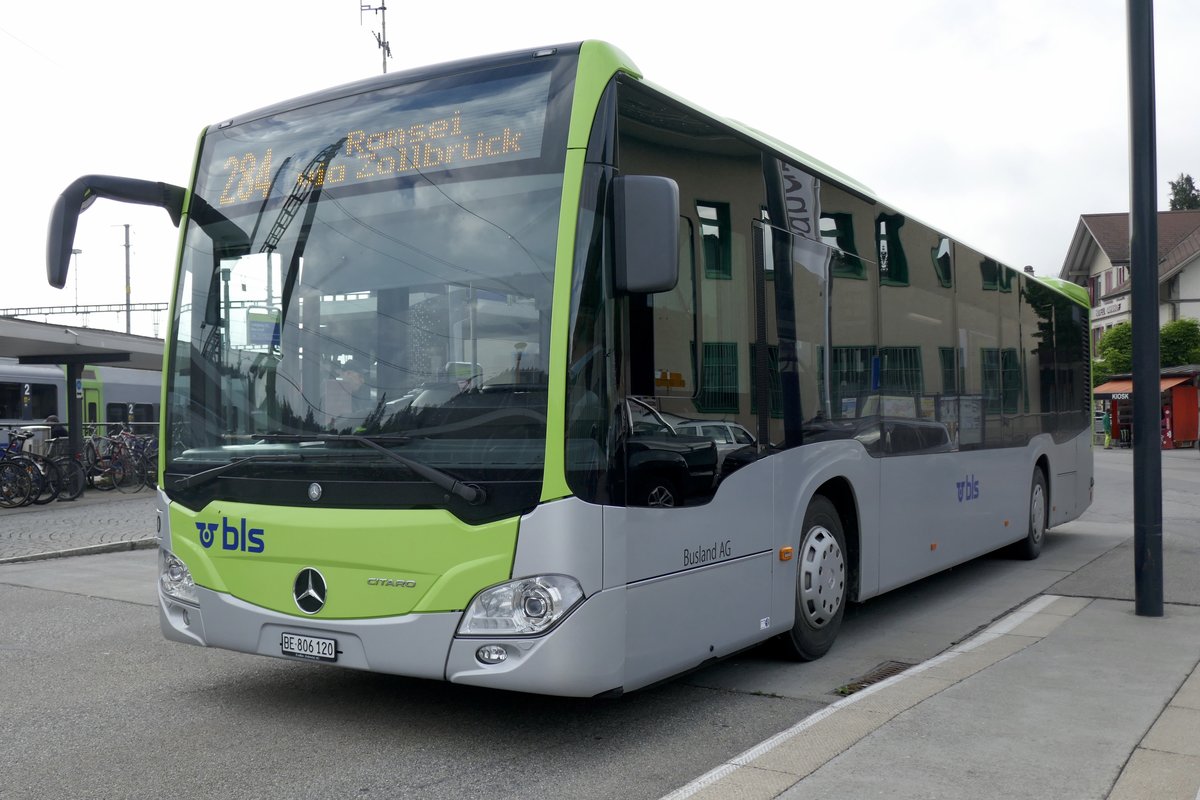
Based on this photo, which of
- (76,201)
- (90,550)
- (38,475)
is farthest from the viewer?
(38,475)

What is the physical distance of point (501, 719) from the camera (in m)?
5.64

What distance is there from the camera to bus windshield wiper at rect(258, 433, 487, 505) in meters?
4.82

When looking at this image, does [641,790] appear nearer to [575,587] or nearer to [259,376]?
[575,587]

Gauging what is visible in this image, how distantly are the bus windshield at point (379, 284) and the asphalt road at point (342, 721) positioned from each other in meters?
1.24

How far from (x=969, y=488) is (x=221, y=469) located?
6.43m

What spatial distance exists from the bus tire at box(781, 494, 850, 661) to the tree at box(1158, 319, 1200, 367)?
49.9 metres

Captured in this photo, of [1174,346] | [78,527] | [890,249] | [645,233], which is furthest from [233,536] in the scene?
[1174,346]

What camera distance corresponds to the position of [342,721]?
18.5 feet

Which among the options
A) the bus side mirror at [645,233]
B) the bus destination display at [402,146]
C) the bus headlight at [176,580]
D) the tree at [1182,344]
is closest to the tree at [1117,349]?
the tree at [1182,344]

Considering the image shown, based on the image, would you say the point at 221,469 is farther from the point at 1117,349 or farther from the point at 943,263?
the point at 1117,349

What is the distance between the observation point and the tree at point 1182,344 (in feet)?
168

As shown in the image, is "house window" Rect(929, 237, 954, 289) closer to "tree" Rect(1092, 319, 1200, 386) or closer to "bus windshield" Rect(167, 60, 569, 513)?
"bus windshield" Rect(167, 60, 569, 513)

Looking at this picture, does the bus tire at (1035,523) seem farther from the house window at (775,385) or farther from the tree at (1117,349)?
the tree at (1117,349)

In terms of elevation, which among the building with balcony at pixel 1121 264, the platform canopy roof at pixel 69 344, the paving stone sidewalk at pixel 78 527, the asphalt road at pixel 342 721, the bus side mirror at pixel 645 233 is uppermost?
the building with balcony at pixel 1121 264
